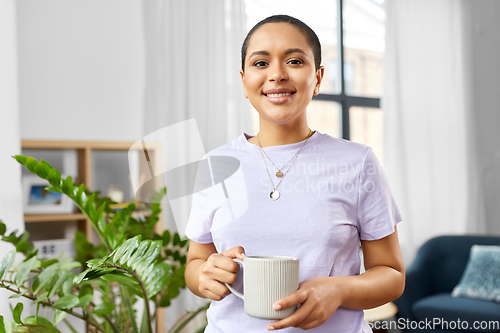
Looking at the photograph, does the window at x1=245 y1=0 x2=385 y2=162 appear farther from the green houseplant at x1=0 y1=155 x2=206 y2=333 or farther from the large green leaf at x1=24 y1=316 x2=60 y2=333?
the large green leaf at x1=24 y1=316 x2=60 y2=333

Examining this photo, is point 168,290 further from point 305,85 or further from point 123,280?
point 305,85

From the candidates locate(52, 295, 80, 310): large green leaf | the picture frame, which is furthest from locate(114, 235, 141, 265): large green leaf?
the picture frame

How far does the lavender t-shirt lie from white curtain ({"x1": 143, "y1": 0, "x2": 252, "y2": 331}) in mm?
1800

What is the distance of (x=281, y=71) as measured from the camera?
0.68m

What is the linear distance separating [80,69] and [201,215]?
89.5 inches

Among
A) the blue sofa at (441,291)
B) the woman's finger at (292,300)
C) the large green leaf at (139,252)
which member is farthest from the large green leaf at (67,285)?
the blue sofa at (441,291)

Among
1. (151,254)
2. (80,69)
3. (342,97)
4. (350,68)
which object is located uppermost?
(350,68)

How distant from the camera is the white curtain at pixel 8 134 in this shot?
1.74 meters

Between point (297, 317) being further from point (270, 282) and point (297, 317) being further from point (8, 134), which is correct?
point (8, 134)

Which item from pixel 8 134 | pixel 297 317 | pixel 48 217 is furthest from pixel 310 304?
pixel 48 217

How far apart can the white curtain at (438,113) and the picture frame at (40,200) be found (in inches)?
88.5

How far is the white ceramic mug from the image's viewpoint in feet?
1.92

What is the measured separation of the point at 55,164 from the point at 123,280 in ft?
5.61

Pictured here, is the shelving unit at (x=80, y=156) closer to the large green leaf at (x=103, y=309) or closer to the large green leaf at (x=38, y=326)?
the large green leaf at (x=103, y=309)
